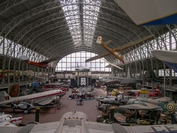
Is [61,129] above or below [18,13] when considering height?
below

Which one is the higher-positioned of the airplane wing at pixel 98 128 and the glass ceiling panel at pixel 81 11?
the glass ceiling panel at pixel 81 11

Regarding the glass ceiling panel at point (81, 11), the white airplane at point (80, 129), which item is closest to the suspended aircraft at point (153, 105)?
the white airplane at point (80, 129)

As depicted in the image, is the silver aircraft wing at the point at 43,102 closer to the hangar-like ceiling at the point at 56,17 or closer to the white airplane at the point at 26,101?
the white airplane at the point at 26,101

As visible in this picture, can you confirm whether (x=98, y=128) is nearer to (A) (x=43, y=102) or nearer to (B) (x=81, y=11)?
(A) (x=43, y=102)

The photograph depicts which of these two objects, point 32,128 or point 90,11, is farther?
point 90,11

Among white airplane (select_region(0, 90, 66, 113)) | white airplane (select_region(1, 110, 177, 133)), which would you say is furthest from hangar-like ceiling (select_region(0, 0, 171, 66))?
white airplane (select_region(1, 110, 177, 133))

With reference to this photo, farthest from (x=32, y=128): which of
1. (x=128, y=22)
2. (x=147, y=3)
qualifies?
(x=128, y=22)

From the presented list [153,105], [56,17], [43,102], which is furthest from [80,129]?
[56,17]

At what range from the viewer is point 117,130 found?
6102mm

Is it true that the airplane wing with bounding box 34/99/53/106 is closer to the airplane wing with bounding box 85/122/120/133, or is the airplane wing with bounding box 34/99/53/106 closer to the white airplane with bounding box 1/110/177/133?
the white airplane with bounding box 1/110/177/133

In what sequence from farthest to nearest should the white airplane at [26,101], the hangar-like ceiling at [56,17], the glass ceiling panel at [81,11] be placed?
the glass ceiling panel at [81,11], the hangar-like ceiling at [56,17], the white airplane at [26,101]

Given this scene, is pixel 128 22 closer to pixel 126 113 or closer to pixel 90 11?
pixel 90 11

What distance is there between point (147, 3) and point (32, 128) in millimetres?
6541

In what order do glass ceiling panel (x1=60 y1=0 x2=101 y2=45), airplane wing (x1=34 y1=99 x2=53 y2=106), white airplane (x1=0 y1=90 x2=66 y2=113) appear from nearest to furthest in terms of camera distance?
white airplane (x1=0 y1=90 x2=66 y2=113) → airplane wing (x1=34 y1=99 x2=53 y2=106) → glass ceiling panel (x1=60 y1=0 x2=101 y2=45)
